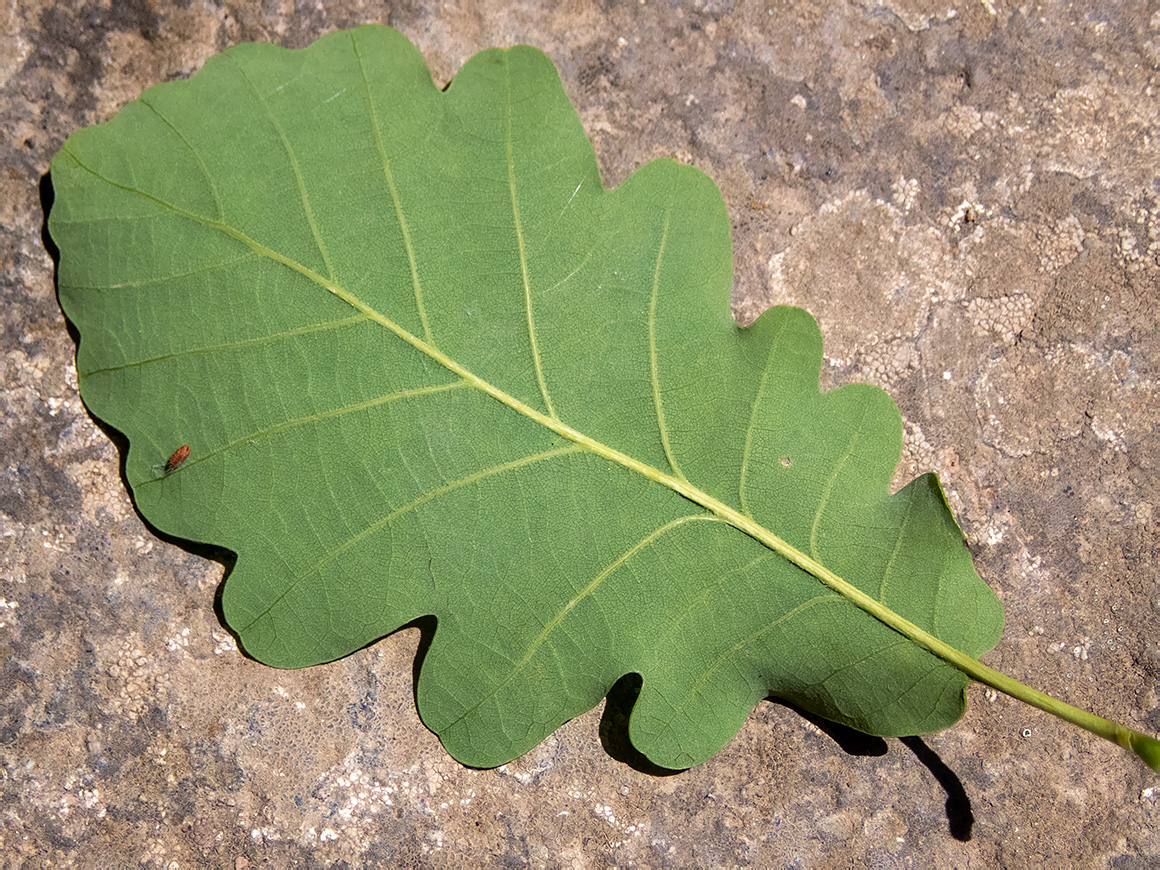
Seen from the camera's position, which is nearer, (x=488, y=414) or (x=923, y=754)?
(x=488, y=414)

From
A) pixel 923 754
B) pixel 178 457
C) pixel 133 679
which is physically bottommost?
pixel 133 679

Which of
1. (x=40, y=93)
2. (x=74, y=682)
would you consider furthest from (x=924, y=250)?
A: (x=74, y=682)

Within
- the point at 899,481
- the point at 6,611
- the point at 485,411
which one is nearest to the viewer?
the point at 485,411

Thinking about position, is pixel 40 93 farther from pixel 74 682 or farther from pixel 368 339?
pixel 74 682

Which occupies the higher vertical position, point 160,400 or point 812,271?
point 812,271

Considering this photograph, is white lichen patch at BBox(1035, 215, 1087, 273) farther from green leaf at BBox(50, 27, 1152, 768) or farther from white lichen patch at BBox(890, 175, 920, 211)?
green leaf at BBox(50, 27, 1152, 768)

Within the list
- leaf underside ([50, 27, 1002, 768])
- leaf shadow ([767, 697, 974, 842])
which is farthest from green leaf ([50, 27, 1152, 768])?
leaf shadow ([767, 697, 974, 842])

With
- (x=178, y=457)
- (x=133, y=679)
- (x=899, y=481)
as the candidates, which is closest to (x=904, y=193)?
(x=899, y=481)

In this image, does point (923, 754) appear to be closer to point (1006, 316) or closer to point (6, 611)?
point (1006, 316)
